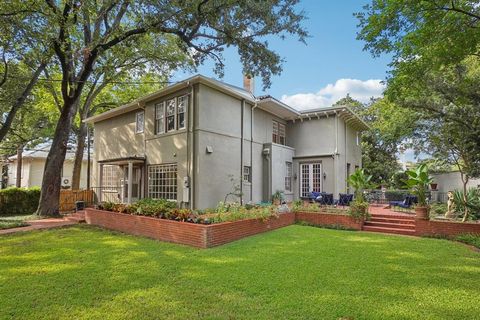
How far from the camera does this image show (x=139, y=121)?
1647 centimetres

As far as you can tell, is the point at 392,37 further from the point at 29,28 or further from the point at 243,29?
the point at 29,28

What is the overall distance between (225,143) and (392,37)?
790cm

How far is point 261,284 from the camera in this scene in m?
5.15

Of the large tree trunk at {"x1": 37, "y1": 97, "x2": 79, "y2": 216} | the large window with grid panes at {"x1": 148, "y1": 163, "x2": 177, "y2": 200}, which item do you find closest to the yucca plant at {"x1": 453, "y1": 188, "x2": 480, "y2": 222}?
the large window with grid panes at {"x1": 148, "y1": 163, "x2": 177, "y2": 200}

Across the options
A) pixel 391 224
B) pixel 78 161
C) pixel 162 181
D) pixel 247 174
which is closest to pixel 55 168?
pixel 162 181

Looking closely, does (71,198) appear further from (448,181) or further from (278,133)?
(448,181)

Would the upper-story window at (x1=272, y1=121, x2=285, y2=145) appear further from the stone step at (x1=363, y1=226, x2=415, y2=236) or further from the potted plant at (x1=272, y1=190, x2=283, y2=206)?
the stone step at (x1=363, y1=226, x2=415, y2=236)

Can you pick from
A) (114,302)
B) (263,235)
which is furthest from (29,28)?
(263,235)

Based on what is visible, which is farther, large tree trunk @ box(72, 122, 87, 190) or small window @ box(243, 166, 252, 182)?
large tree trunk @ box(72, 122, 87, 190)

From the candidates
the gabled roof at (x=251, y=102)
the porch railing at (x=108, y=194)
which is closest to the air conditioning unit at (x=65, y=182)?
the gabled roof at (x=251, y=102)

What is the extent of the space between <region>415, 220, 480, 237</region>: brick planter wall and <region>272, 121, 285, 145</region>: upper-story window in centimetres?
918

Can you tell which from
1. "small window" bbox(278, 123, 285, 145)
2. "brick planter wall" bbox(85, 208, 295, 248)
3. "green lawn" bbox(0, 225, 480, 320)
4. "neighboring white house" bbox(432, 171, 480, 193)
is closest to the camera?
"green lawn" bbox(0, 225, 480, 320)

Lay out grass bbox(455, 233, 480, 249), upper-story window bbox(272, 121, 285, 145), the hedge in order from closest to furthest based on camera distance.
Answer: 1. grass bbox(455, 233, 480, 249)
2. the hedge
3. upper-story window bbox(272, 121, 285, 145)

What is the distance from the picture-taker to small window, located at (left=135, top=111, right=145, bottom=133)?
1625 cm
